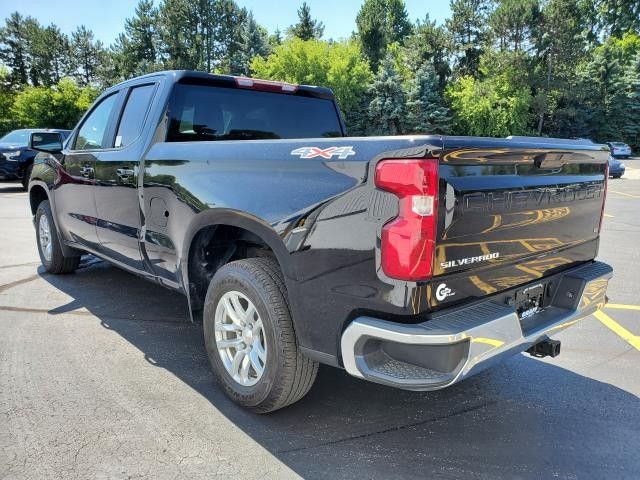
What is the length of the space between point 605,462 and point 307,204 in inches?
73.9

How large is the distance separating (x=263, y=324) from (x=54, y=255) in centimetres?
385

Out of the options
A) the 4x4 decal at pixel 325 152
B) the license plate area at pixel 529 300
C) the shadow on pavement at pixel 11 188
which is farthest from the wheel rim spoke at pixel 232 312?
the shadow on pavement at pixel 11 188

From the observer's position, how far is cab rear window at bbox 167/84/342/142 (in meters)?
3.65

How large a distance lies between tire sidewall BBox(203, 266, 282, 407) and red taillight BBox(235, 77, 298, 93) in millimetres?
1781

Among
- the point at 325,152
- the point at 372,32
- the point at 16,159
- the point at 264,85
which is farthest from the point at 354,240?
the point at 372,32

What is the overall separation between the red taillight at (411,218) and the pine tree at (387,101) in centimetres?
4226

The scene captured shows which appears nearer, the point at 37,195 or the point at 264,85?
the point at 264,85

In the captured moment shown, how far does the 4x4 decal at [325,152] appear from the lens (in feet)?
7.16

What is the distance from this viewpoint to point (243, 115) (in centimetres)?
397

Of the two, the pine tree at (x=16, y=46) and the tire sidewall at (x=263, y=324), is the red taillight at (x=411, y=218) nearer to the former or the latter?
the tire sidewall at (x=263, y=324)

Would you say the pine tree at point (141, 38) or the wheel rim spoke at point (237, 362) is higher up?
the pine tree at point (141, 38)

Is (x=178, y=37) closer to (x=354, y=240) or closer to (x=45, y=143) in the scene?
(x=45, y=143)

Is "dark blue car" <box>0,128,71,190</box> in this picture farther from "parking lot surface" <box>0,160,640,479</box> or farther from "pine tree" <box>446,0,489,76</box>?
"pine tree" <box>446,0,489,76</box>

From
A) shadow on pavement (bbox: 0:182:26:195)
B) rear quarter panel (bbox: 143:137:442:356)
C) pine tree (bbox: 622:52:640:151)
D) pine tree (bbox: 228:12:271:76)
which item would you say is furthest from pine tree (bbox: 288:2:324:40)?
rear quarter panel (bbox: 143:137:442:356)
